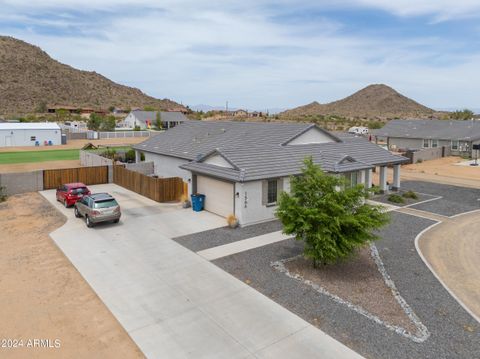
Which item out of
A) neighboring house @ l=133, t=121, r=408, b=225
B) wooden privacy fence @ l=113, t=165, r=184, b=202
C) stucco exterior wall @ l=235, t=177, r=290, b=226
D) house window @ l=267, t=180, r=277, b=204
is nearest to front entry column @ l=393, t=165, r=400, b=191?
neighboring house @ l=133, t=121, r=408, b=225

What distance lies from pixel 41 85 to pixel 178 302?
15792 cm

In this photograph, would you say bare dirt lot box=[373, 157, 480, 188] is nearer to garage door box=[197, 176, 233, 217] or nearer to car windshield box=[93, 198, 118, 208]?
garage door box=[197, 176, 233, 217]

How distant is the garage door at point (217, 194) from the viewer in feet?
70.6

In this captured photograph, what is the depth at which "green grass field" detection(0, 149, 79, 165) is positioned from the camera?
44750mm

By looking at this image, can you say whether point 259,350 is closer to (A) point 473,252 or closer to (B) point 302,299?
(B) point 302,299

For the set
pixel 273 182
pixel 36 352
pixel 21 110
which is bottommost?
pixel 36 352

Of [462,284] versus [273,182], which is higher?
[273,182]

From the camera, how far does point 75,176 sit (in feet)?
101

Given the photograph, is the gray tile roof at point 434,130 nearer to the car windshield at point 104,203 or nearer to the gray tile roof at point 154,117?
the car windshield at point 104,203

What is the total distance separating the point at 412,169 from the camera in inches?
1631

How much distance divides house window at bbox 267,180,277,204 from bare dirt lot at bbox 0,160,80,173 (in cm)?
2680

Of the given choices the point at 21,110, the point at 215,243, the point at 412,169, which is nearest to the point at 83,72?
the point at 21,110

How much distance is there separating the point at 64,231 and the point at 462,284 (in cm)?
1797

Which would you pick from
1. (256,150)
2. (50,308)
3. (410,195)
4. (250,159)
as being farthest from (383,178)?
(50,308)
